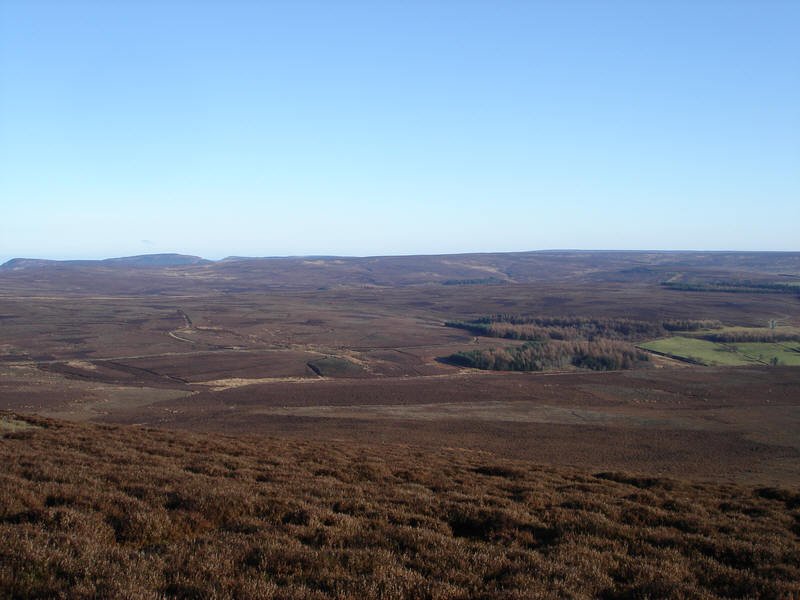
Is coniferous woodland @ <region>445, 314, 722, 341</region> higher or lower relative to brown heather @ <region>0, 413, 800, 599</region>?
lower

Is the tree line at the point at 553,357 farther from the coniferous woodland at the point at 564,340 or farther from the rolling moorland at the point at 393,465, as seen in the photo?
the rolling moorland at the point at 393,465

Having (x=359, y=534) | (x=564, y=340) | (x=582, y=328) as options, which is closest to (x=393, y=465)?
(x=359, y=534)

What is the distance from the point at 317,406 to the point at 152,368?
2492 centimetres

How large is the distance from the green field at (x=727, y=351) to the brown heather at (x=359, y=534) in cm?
5738

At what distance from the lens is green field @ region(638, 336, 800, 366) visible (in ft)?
196

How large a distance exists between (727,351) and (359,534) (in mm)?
72468

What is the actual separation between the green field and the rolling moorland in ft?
2.03

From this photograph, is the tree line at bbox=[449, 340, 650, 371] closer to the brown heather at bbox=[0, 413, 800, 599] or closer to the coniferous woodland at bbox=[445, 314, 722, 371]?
the coniferous woodland at bbox=[445, 314, 722, 371]

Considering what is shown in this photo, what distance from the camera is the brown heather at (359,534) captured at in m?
5.04

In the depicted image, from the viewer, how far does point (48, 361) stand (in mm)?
53438

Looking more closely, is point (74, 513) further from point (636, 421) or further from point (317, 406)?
point (636, 421)

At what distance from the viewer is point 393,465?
13.4 metres

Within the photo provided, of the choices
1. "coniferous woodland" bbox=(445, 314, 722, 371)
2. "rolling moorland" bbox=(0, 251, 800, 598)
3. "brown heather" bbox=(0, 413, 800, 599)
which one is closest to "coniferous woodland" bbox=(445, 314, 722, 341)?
"coniferous woodland" bbox=(445, 314, 722, 371)

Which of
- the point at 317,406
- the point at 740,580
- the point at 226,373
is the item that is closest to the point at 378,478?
the point at 740,580
